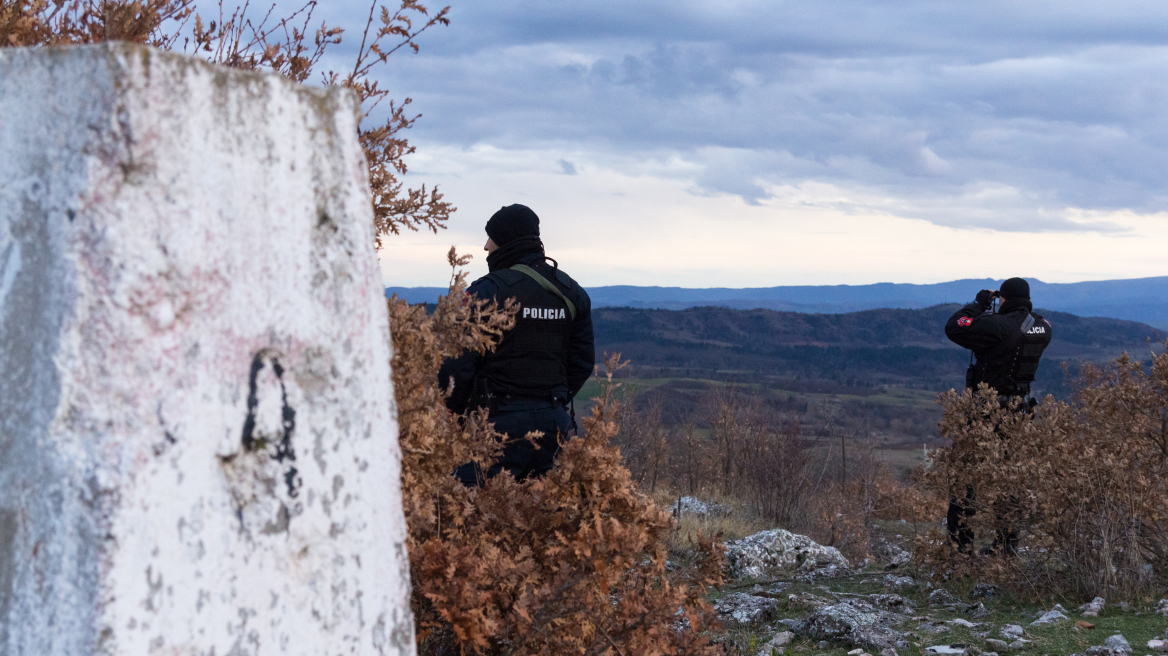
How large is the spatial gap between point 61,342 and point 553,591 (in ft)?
5.04

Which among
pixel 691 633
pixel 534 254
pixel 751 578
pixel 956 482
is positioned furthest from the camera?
pixel 751 578

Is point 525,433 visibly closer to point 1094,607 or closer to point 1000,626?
point 1000,626

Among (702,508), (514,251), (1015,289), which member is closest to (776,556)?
(1015,289)

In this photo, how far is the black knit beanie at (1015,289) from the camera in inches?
296

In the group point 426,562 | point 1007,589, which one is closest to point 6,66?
point 426,562

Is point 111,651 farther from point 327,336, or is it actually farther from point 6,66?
point 6,66

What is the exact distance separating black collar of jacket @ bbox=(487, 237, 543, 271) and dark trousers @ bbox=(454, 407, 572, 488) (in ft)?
2.46

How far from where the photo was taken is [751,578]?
749cm

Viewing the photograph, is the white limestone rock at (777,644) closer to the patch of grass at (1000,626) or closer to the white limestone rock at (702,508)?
the patch of grass at (1000,626)

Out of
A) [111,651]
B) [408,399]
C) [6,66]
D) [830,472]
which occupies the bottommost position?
[830,472]

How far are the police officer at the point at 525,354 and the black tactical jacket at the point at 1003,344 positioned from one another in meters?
4.16

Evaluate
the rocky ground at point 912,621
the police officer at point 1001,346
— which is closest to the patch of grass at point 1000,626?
the rocky ground at point 912,621

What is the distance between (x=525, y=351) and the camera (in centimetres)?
425

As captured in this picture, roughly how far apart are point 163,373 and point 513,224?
3.03 metres
